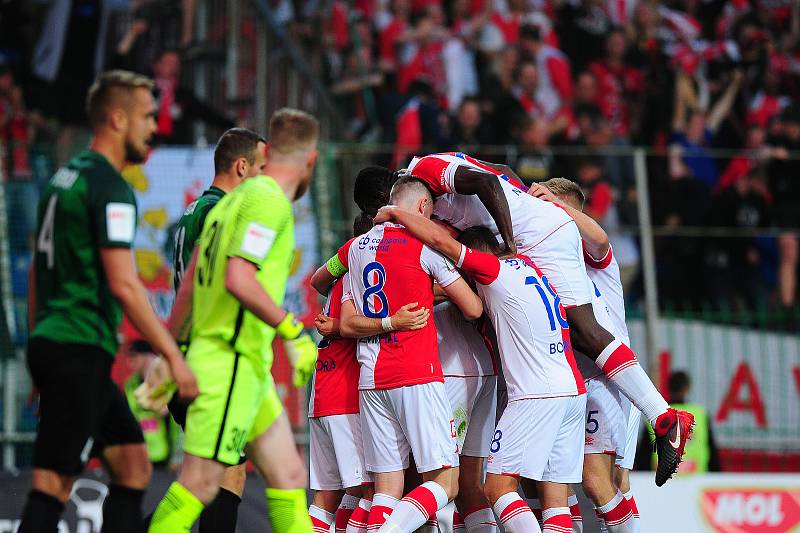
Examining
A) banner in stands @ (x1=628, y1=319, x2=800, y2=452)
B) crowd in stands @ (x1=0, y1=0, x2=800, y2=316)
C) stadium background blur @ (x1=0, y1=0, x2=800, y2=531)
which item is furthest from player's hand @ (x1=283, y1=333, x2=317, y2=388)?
banner in stands @ (x1=628, y1=319, x2=800, y2=452)

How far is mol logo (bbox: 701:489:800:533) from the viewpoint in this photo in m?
8.91

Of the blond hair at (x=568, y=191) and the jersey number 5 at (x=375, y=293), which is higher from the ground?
the blond hair at (x=568, y=191)

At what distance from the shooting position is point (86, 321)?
5.14 metres

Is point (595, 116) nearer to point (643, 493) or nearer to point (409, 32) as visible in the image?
point (409, 32)

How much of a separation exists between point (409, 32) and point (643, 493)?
7.95 metres

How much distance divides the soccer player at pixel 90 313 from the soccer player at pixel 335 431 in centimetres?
172

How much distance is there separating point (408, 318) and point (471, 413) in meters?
0.87

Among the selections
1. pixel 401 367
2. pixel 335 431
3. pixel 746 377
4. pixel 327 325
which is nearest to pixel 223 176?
pixel 327 325

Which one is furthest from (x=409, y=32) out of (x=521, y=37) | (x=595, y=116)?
(x=595, y=116)

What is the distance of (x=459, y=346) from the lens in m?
7.02

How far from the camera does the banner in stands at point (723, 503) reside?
888cm

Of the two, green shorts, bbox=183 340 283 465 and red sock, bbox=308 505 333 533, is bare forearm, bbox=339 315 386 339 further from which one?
green shorts, bbox=183 340 283 465

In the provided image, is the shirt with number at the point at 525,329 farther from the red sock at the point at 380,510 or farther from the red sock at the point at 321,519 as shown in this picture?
the red sock at the point at 321,519

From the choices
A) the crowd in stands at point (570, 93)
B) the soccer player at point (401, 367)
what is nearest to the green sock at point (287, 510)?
the soccer player at point (401, 367)
